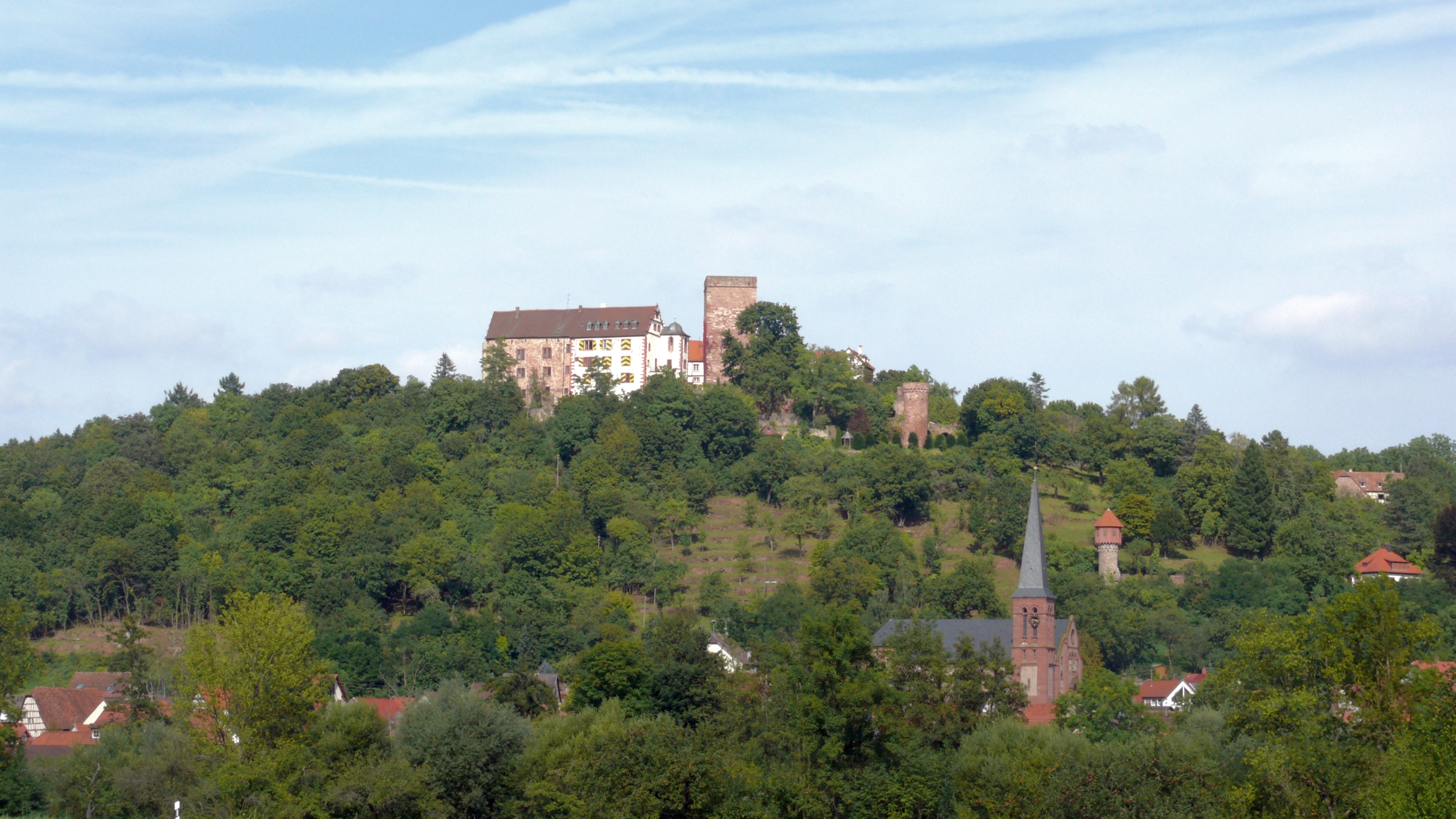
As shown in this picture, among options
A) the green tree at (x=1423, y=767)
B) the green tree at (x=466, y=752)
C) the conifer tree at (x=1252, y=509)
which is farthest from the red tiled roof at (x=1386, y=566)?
the green tree at (x=466, y=752)

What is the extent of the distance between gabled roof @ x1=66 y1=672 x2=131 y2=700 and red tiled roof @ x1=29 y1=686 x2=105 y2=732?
973 millimetres

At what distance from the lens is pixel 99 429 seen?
107 metres

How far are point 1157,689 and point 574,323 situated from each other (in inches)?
1825

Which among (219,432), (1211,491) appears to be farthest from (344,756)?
(219,432)

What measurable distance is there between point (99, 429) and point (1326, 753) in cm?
9284

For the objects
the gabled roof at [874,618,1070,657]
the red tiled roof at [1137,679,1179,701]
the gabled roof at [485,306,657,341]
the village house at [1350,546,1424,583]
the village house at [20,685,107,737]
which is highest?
the gabled roof at [485,306,657,341]

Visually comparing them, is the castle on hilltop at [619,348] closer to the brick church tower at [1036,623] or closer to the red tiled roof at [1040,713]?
the brick church tower at [1036,623]

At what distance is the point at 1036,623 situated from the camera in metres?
68.1

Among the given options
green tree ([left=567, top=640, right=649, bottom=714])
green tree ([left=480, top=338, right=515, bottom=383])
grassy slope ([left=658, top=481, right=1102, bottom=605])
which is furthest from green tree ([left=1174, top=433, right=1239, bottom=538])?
green tree ([left=567, top=640, right=649, bottom=714])

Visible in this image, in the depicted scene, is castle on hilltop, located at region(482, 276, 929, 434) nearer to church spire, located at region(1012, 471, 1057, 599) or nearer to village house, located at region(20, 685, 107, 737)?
church spire, located at region(1012, 471, 1057, 599)

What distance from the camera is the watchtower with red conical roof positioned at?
8131cm

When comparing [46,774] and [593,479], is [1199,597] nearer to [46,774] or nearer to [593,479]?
[593,479]

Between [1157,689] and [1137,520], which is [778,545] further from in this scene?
[1157,689]

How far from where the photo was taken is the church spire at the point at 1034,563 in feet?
227
